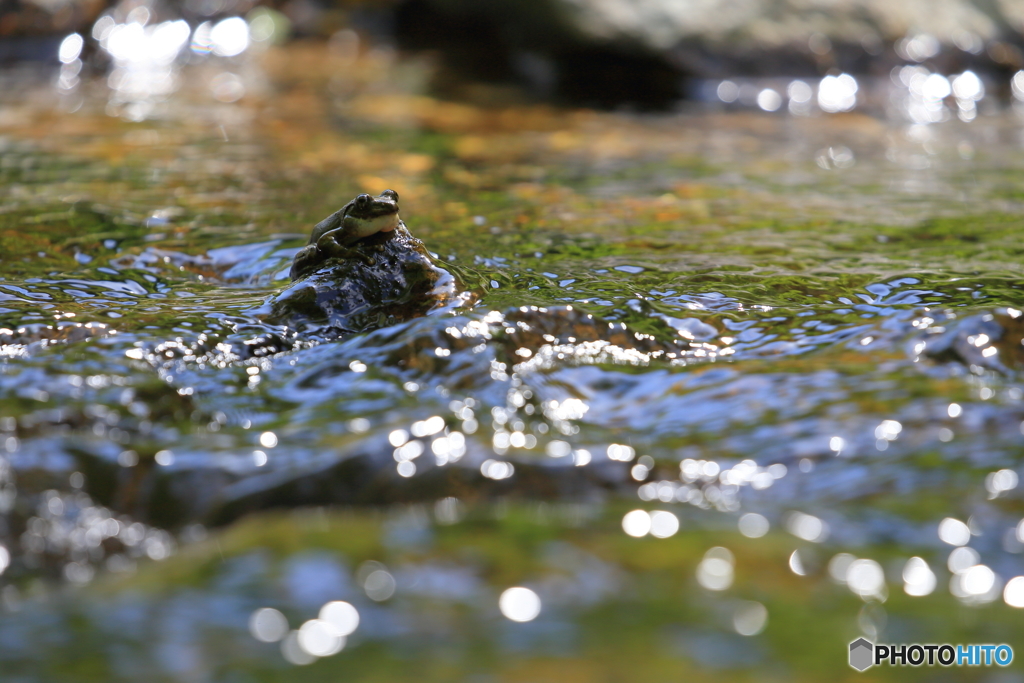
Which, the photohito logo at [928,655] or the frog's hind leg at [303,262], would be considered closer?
the photohito logo at [928,655]

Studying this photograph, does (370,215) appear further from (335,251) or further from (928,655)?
(928,655)

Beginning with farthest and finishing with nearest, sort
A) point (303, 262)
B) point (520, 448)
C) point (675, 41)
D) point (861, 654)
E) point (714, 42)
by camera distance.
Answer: point (714, 42), point (675, 41), point (303, 262), point (520, 448), point (861, 654)

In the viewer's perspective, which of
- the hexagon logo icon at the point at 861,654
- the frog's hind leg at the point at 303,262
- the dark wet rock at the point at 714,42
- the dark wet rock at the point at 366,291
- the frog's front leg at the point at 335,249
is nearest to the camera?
the hexagon logo icon at the point at 861,654

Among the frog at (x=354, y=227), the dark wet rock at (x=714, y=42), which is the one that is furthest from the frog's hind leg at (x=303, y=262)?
the dark wet rock at (x=714, y=42)

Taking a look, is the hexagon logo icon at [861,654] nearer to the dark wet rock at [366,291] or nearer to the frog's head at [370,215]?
the dark wet rock at [366,291]

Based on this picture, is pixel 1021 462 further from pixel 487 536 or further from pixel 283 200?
pixel 283 200

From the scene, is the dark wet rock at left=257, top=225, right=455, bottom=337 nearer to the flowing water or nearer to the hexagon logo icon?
the flowing water

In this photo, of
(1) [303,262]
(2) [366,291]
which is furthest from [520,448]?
(1) [303,262]
